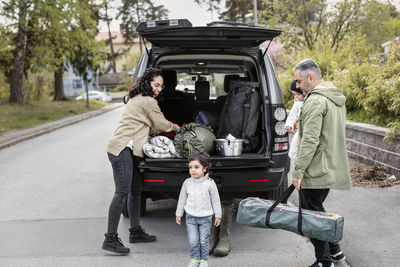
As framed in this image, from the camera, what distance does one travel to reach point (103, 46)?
28438mm

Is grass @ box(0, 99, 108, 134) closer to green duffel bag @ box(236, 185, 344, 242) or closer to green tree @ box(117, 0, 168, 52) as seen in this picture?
green duffel bag @ box(236, 185, 344, 242)

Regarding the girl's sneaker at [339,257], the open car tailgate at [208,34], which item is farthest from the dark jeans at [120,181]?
the girl's sneaker at [339,257]

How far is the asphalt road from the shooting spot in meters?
4.32

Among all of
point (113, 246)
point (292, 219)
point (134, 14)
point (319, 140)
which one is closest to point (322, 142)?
point (319, 140)

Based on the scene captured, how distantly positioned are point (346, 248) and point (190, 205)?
60.7 inches

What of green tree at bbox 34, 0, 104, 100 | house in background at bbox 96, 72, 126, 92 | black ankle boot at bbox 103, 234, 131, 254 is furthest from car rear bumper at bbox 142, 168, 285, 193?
house in background at bbox 96, 72, 126, 92

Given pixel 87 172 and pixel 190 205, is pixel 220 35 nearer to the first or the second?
pixel 190 205

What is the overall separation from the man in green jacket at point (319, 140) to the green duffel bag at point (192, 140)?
3.82ft

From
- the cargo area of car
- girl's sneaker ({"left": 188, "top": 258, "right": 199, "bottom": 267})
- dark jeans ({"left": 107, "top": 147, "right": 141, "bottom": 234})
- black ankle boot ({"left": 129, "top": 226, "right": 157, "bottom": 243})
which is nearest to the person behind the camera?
girl's sneaker ({"left": 188, "top": 258, "right": 199, "bottom": 267})

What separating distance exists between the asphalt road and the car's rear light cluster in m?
0.94

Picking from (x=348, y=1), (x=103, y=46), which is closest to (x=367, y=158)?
(x=348, y=1)

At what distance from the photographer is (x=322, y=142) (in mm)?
3689

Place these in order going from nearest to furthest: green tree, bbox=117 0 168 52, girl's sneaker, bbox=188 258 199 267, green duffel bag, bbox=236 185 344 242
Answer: green duffel bag, bbox=236 185 344 242
girl's sneaker, bbox=188 258 199 267
green tree, bbox=117 0 168 52

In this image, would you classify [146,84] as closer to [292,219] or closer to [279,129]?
[279,129]
